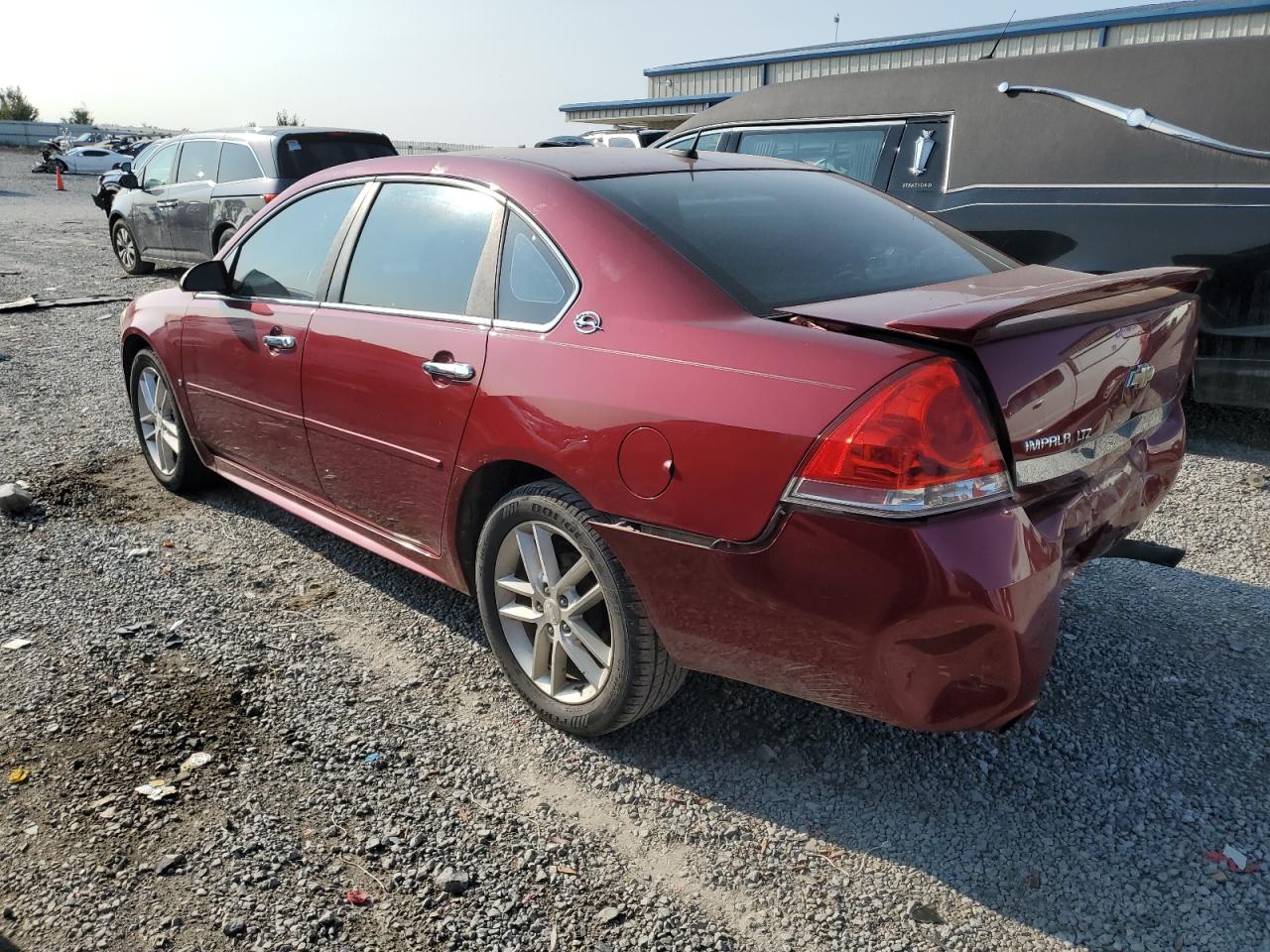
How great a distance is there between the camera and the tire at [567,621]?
2.61m

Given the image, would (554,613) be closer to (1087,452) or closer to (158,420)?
(1087,452)

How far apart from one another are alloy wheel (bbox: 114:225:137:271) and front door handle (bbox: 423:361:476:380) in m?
11.5

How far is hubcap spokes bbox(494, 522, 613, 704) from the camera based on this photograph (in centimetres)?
276

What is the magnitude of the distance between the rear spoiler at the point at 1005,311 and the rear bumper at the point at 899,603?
0.38 metres

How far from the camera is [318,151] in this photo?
10617 millimetres

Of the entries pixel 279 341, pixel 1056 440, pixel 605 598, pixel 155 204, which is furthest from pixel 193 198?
pixel 1056 440

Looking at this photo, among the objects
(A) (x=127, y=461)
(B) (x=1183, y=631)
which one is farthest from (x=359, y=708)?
(A) (x=127, y=461)

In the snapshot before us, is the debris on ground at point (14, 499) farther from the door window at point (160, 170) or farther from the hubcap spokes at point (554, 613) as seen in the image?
the door window at point (160, 170)

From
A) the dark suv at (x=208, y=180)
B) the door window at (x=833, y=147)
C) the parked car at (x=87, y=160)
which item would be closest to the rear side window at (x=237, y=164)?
the dark suv at (x=208, y=180)

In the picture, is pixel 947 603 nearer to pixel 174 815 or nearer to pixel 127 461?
pixel 174 815

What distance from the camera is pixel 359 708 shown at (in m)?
3.05

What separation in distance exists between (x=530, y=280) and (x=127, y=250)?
12.2 meters

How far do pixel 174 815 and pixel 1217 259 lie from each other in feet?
15.7

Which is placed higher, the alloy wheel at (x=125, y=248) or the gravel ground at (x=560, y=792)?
the alloy wheel at (x=125, y=248)
